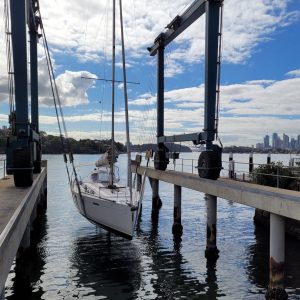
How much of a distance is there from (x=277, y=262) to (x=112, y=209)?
8.42 meters

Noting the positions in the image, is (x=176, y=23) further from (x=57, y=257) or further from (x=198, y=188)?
(x=57, y=257)

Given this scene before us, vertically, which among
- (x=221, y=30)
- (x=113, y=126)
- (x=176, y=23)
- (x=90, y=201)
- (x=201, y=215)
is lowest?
(x=201, y=215)

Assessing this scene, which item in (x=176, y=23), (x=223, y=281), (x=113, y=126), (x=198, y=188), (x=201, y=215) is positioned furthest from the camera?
(x=201, y=215)

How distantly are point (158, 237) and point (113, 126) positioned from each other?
675 centimetres

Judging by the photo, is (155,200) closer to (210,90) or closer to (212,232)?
(210,90)

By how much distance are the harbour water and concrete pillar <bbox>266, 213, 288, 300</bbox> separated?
3.76ft

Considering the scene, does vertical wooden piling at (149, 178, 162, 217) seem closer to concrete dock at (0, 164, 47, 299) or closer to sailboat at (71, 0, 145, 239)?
sailboat at (71, 0, 145, 239)

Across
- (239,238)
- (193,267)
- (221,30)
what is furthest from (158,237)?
(221,30)

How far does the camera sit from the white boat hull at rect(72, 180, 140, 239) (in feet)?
59.4

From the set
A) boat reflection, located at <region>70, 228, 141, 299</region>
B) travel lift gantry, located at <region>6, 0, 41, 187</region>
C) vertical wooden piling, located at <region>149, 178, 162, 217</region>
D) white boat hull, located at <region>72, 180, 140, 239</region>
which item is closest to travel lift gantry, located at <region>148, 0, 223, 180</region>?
white boat hull, located at <region>72, 180, 140, 239</region>

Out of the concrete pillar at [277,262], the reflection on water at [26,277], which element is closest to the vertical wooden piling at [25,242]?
the reflection on water at [26,277]

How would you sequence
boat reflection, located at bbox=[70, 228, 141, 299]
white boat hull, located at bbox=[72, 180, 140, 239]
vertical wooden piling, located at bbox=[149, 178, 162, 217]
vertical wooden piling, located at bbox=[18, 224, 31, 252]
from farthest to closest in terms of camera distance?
vertical wooden piling, located at bbox=[149, 178, 162, 217], white boat hull, located at bbox=[72, 180, 140, 239], vertical wooden piling, located at bbox=[18, 224, 31, 252], boat reflection, located at bbox=[70, 228, 141, 299]

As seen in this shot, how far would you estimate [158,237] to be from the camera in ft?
78.8

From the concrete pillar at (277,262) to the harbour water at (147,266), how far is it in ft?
3.76
